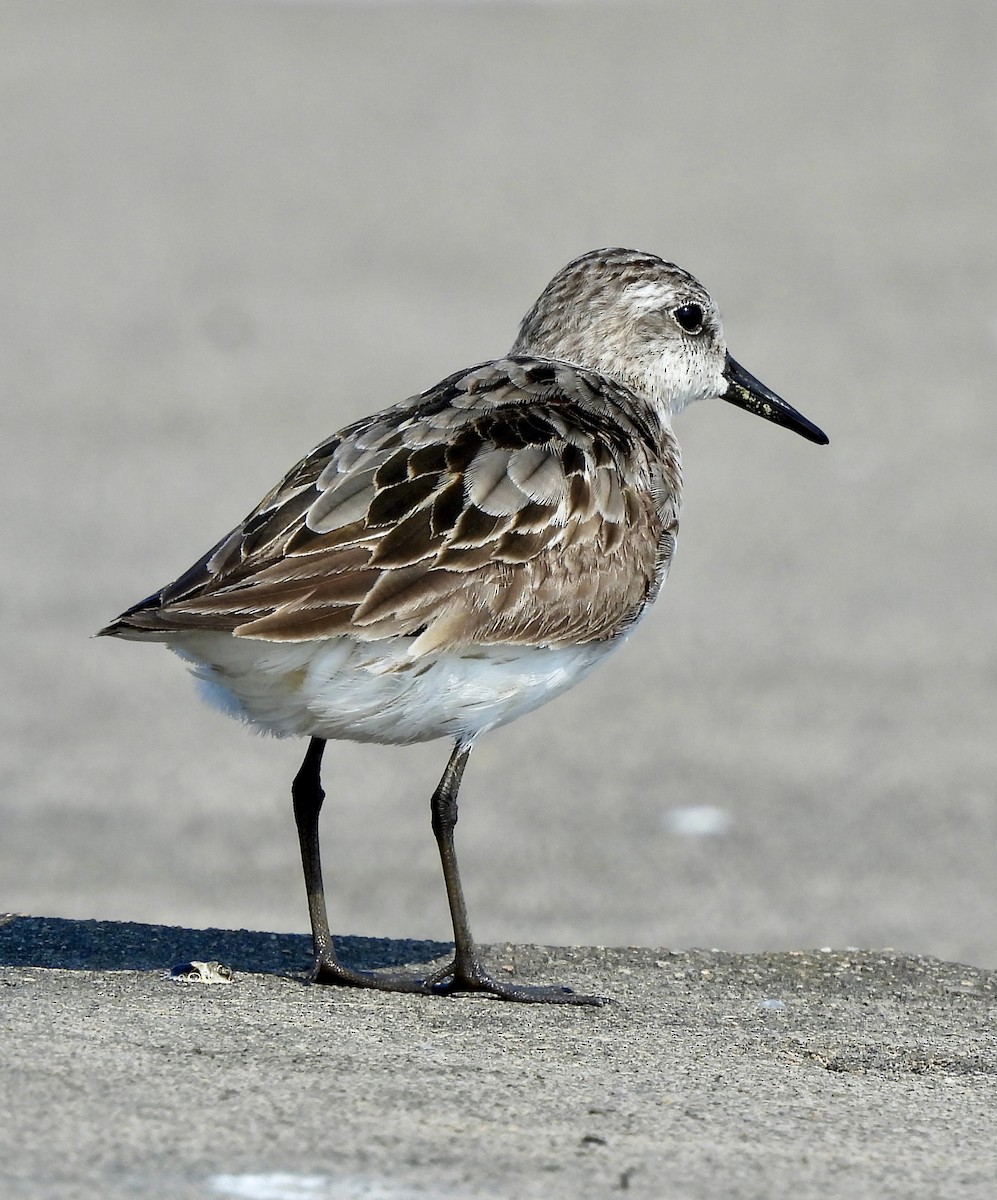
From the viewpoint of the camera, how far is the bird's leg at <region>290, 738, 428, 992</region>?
4301 mm

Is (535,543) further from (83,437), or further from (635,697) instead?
(83,437)

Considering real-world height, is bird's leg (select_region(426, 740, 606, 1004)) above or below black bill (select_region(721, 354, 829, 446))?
below

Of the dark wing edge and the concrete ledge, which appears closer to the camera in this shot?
the concrete ledge

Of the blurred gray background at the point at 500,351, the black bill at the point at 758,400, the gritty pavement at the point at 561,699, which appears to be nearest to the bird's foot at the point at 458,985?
the gritty pavement at the point at 561,699

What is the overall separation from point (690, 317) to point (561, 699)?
2.49 meters

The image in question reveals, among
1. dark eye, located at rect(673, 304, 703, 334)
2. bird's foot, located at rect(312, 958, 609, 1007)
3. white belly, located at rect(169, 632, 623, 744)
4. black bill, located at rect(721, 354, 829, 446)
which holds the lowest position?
bird's foot, located at rect(312, 958, 609, 1007)

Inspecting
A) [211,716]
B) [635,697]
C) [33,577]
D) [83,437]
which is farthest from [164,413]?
[635,697]

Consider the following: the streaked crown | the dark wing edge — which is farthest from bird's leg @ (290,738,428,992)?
the streaked crown

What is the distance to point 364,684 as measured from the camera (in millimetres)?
4023

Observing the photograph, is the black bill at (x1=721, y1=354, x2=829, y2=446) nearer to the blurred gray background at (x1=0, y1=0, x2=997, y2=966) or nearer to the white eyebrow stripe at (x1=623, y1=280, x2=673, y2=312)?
the white eyebrow stripe at (x1=623, y1=280, x2=673, y2=312)

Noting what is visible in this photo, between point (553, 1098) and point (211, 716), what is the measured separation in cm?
460

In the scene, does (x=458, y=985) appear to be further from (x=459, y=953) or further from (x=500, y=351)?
(x=500, y=351)

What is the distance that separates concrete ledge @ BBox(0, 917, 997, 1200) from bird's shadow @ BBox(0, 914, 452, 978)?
0.7 inches

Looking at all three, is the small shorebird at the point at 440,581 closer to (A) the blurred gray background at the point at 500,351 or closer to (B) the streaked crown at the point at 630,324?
(B) the streaked crown at the point at 630,324
